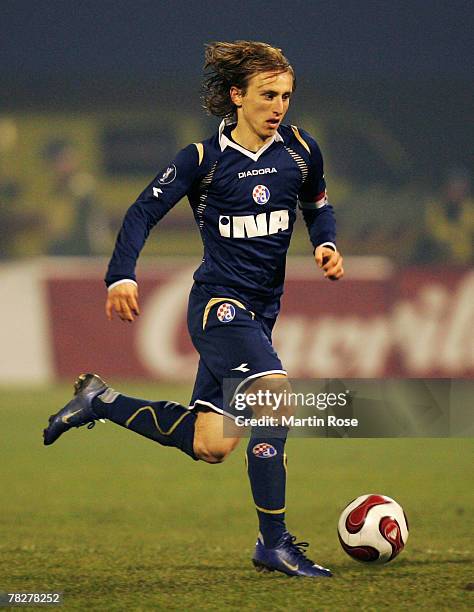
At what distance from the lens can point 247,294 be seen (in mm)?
4406

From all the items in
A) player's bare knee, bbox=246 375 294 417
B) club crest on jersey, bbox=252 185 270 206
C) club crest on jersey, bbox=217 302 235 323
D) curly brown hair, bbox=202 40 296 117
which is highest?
curly brown hair, bbox=202 40 296 117

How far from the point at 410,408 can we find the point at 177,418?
3.61 ft

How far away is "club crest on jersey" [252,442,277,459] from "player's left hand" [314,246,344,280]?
66cm

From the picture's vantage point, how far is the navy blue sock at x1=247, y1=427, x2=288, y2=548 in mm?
4211

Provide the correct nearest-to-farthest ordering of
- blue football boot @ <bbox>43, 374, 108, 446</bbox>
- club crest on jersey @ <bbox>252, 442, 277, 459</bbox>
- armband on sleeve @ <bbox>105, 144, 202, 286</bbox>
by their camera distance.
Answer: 1. club crest on jersey @ <bbox>252, 442, 277, 459</bbox>
2. armband on sleeve @ <bbox>105, 144, 202, 286</bbox>
3. blue football boot @ <bbox>43, 374, 108, 446</bbox>

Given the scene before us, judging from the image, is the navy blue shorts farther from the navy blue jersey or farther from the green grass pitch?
the green grass pitch

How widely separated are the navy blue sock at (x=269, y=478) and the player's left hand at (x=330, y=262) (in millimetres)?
600

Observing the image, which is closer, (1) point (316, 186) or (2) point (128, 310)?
(2) point (128, 310)

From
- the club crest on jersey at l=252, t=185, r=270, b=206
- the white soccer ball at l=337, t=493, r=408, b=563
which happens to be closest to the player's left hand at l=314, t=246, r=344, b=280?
the club crest on jersey at l=252, t=185, r=270, b=206

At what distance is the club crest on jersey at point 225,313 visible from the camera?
4336mm

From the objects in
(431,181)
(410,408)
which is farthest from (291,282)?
(410,408)

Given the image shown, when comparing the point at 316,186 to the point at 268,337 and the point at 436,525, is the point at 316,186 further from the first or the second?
the point at 436,525

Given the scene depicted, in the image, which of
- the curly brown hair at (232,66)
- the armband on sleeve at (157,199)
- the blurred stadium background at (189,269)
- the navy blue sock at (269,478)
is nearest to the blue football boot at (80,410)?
the blurred stadium background at (189,269)

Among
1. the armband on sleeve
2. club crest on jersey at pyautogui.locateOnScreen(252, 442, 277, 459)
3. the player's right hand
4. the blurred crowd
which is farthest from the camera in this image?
the blurred crowd
